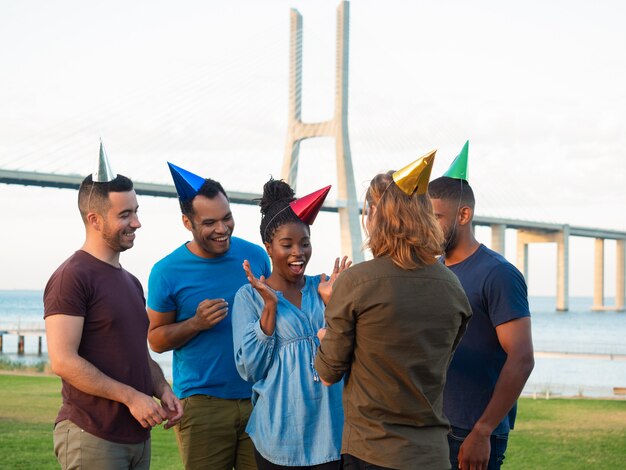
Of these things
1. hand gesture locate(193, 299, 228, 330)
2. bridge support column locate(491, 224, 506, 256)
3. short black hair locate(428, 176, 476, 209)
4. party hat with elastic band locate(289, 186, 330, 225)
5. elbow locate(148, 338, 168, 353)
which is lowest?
bridge support column locate(491, 224, 506, 256)

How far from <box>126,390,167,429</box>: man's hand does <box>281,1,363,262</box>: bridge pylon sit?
2527 cm

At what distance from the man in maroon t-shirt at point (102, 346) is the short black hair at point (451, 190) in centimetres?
89

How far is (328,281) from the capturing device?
2553 millimetres

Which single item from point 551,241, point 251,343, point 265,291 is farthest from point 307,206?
point 551,241

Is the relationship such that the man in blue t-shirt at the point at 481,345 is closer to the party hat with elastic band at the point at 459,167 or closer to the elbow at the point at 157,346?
the party hat with elastic band at the point at 459,167

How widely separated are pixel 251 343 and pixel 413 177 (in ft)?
2.20

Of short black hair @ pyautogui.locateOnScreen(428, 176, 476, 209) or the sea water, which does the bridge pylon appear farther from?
short black hair @ pyautogui.locateOnScreen(428, 176, 476, 209)

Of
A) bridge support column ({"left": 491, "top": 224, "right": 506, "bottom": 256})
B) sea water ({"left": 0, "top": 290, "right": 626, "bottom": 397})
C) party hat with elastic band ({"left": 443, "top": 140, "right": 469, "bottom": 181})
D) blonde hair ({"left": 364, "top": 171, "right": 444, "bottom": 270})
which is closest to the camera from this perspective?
blonde hair ({"left": 364, "top": 171, "right": 444, "bottom": 270})

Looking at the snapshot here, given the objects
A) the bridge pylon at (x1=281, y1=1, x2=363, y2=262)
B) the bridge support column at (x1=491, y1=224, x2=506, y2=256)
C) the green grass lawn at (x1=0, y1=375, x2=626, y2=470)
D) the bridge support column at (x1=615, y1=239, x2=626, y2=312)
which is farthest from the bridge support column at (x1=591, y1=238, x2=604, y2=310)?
the green grass lawn at (x1=0, y1=375, x2=626, y2=470)

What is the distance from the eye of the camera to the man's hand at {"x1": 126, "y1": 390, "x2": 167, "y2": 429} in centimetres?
256

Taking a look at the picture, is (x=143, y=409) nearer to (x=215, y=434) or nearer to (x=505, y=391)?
(x=215, y=434)

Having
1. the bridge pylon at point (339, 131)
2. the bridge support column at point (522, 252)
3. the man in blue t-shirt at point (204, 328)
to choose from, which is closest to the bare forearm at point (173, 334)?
the man in blue t-shirt at point (204, 328)

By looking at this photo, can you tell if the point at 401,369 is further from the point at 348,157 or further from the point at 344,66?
the point at 344,66

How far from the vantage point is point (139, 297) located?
2.82 metres
